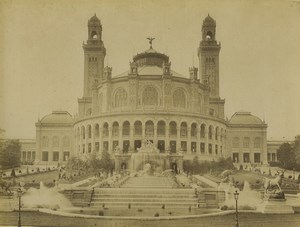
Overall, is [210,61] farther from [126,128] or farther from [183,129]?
[126,128]

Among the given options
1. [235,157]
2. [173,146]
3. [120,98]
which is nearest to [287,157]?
[173,146]

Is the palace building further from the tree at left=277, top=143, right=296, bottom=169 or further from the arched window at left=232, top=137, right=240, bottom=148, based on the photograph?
the tree at left=277, top=143, right=296, bottom=169

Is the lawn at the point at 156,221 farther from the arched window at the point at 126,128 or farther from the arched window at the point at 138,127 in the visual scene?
the arched window at the point at 126,128

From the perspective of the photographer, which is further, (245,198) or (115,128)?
(115,128)

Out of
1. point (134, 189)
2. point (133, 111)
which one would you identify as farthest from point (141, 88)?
point (134, 189)

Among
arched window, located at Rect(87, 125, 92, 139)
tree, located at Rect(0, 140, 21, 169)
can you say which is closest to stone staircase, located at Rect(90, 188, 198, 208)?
tree, located at Rect(0, 140, 21, 169)

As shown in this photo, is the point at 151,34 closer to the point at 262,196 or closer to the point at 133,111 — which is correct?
the point at 262,196

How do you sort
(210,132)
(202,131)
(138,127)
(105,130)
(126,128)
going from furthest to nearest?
(210,132)
(202,131)
(105,130)
(126,128)
(138,127)
